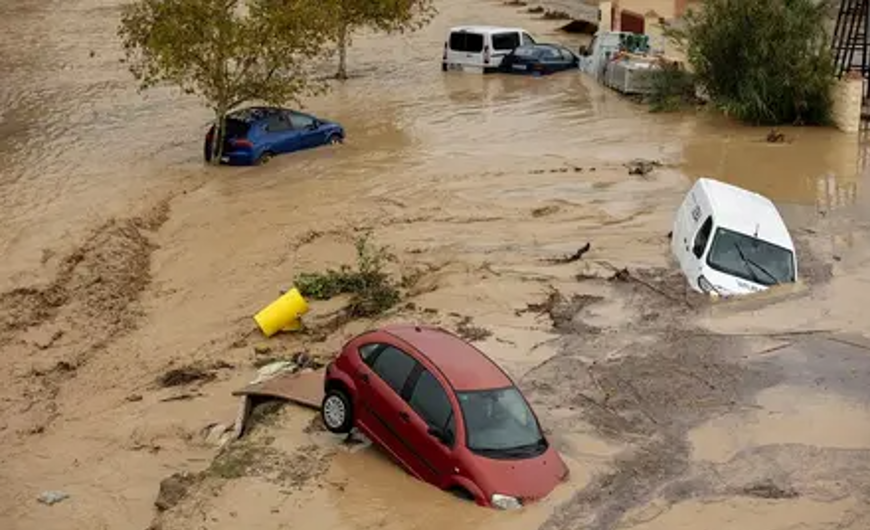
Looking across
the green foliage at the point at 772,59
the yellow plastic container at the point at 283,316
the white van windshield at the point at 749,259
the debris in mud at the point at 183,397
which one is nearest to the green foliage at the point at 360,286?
the yellow plastic container at the point at 283,316

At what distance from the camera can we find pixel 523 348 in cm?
1639

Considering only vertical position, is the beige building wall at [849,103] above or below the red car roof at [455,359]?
below

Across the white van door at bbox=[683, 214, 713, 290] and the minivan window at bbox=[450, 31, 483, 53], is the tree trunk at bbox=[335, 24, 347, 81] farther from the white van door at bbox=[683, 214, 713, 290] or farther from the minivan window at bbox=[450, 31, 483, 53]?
the white van door at bbox=[683, 214, 713, 290]

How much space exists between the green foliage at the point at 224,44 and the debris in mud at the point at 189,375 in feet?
36.3

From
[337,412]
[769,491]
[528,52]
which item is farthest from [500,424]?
[528,52]

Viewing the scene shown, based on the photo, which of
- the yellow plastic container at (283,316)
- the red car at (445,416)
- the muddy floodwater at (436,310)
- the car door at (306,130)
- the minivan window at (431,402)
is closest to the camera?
the red car at (445,416)

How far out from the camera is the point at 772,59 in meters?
30.8

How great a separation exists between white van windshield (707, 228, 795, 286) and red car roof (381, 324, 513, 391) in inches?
239

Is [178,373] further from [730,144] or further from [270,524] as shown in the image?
[730,144]

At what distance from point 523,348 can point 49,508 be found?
592 centimetres

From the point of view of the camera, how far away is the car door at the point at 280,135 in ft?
90.7

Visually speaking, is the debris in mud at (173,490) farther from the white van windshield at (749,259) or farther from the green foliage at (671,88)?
the green foliage at (671,88)

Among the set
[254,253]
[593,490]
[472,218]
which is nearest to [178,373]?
[254,253]

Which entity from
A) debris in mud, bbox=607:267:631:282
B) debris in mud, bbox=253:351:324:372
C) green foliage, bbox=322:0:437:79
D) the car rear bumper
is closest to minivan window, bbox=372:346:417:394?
debris in mud, bbox=253:351:324:372
